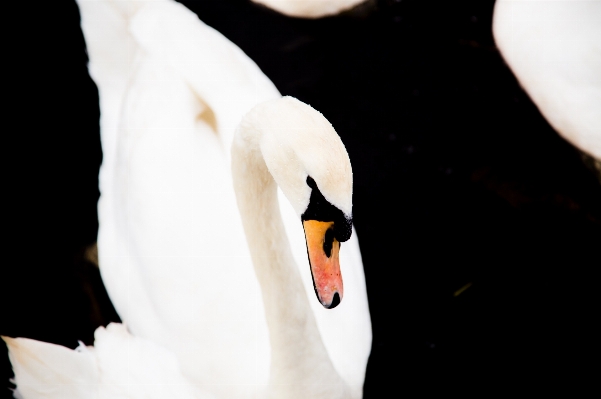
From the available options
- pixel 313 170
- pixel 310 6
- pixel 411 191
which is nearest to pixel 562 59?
pixel 411 191

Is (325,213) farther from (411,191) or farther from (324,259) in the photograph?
(411,191)

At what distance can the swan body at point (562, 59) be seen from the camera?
10.4 ft

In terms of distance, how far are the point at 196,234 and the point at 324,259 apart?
2.76ft

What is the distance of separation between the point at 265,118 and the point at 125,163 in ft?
4.22

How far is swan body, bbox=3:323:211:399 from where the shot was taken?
246 cm

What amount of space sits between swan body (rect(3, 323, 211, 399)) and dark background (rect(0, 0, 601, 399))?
459 mm

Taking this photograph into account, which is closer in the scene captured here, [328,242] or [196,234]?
[328,242]

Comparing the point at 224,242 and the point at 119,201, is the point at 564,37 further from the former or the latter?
the point at 119,201

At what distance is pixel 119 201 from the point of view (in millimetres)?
3055

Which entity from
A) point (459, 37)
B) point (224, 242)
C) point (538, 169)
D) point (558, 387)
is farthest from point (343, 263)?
point (459, 37)

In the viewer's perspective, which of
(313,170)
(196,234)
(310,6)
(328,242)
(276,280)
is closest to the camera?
(313,170)

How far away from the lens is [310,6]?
396 cm

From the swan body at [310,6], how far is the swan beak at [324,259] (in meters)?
2.32

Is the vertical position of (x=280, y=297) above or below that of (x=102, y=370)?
above
